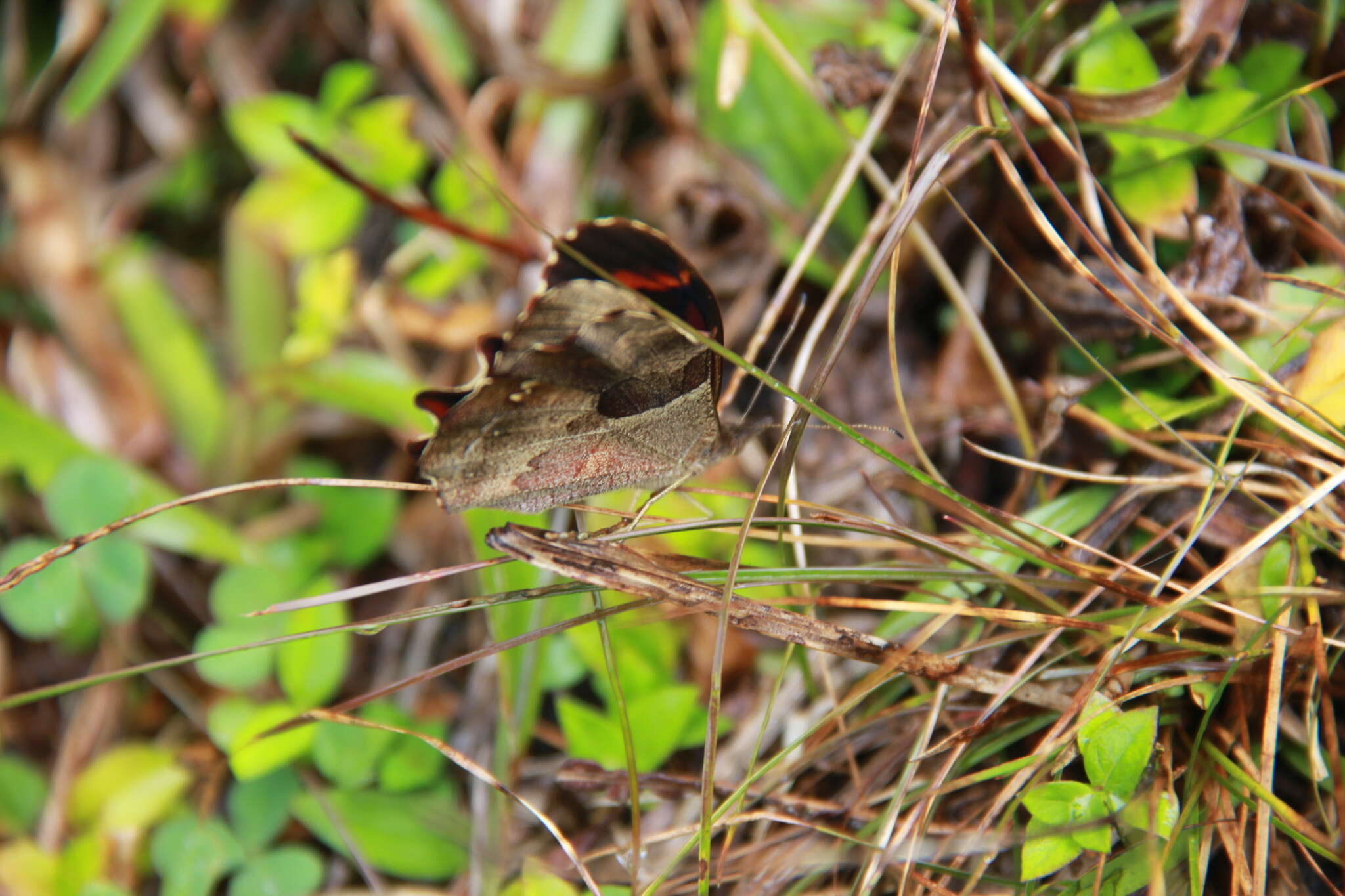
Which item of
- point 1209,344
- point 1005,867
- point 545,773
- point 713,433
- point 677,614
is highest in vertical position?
point 1209,344

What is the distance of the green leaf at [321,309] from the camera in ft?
8.04

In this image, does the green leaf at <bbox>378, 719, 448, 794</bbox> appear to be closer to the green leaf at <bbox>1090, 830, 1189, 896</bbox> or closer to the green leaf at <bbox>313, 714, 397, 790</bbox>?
the green leaf at <bbox>313, 714, 397, 790</bbox>

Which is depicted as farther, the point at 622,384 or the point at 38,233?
the point at 38,233

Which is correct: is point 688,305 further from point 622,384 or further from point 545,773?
point 545,773

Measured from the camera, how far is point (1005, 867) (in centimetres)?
150

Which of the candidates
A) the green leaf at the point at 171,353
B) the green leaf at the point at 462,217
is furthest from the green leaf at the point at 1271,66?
the green leaf at the point at 171,353

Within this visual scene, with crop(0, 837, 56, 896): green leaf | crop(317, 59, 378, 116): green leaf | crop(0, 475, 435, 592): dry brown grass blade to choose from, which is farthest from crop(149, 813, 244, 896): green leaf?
crop(317, 59, 378, 116): green leaf

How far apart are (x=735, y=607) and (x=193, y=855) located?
1.46 metres

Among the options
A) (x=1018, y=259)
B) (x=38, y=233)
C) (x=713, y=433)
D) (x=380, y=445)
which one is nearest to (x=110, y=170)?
(x=38, y=233)

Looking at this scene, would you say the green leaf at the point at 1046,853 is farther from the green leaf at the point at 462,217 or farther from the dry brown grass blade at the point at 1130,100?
the green leaf at the point at 462,217

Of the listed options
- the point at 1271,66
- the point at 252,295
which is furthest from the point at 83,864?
the point at 1271,66

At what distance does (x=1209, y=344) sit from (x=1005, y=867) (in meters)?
1.07

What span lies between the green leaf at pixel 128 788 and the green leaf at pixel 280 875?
27 cm

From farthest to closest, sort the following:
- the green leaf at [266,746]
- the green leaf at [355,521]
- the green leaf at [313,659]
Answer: the green leaf at [355,521] → the green leaf at [313,659] → the green leaf at [266,746]
